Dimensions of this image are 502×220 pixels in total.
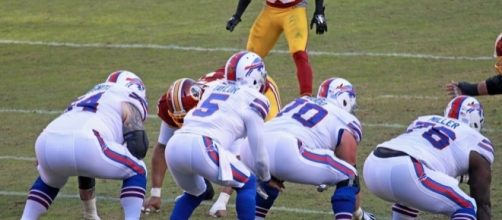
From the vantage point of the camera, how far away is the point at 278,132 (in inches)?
346

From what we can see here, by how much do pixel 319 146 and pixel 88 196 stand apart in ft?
5.54

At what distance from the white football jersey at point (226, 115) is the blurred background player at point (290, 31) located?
345cm

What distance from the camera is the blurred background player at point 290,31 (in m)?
12.1

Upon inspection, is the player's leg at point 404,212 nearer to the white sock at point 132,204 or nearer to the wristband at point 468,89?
the white sock at point 132,204

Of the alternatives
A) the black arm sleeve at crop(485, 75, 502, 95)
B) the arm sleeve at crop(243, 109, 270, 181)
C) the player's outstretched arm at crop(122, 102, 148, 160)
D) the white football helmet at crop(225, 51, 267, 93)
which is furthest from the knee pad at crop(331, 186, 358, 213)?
the black arm sleeve at crop(485, 75, 502, 95)

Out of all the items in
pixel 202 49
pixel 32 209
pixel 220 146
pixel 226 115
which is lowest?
pixel 202 49

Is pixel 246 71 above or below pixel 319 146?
above

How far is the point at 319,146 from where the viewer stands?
8.80m

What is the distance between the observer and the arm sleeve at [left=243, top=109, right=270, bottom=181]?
8469 millimetres

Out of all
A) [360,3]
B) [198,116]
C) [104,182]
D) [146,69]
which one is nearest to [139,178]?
[198,116]

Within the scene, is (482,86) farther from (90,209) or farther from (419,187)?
(90,209)

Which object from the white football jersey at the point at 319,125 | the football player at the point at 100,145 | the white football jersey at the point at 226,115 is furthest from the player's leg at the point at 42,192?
the white football jersey at the point at 319,125

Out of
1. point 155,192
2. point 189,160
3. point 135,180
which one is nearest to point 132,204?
point 135,180

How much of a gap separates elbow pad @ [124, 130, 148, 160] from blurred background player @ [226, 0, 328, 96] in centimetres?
347
